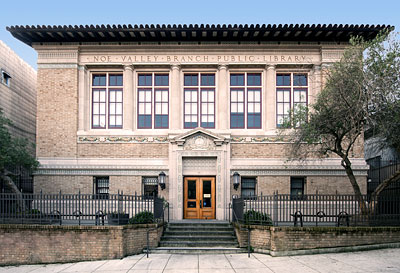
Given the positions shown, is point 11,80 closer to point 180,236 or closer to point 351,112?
point 180,236

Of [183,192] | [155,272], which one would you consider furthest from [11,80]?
[155,272]

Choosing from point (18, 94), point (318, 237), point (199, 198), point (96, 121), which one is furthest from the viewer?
point (18, 94)

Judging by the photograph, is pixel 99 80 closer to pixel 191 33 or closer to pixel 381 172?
pixel 191 33

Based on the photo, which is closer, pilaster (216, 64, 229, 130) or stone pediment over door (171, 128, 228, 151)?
stone pediment over door (171, 128, 228, 151)

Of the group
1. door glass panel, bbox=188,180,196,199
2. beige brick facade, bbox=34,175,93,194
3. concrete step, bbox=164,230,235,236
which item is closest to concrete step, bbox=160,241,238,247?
concrete step, bbox=164,230,235,236

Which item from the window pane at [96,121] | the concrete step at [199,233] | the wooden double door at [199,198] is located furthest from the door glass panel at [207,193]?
the window pane at [96,121]

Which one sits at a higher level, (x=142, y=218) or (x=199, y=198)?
(x=199, y=198)

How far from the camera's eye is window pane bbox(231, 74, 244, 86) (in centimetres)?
1859

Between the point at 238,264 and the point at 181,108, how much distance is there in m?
9.47

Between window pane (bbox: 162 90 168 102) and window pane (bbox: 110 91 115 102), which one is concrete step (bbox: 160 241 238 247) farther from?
window pane (bbox: 110 91 115 102)

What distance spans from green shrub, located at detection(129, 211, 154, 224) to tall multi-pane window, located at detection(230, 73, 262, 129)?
23.0 feet

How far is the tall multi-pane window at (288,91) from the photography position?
18328mm

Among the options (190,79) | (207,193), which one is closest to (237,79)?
(190,79)

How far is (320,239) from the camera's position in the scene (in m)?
12.1
